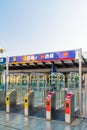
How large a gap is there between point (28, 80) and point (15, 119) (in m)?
2.75

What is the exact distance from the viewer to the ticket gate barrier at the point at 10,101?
8.64 meters

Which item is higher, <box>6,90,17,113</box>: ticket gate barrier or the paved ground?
<box>6,90,17,113</box>: ticket gate barrier

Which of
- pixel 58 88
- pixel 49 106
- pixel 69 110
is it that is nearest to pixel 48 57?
pixel 58 88

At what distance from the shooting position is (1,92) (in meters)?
9.98

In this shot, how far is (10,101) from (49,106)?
2328 millimetres

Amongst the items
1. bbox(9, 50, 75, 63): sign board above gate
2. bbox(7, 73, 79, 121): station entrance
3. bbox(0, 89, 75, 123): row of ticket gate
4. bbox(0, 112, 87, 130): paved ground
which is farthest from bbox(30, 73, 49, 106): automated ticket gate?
bbox(0, 112, 87, 130): paved ground

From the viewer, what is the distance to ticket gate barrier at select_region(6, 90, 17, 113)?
28.3 feet

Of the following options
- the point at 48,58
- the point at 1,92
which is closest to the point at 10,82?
the point at 1,92

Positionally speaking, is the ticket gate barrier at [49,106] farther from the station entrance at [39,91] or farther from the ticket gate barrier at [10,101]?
the ticket gate barrier at [10,101]

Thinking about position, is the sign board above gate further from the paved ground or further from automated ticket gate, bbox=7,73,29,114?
the paved ground

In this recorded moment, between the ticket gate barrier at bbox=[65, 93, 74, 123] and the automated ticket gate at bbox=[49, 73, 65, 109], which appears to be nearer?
the ticket gate barrier at bbox=[65, 93, 74, 123]

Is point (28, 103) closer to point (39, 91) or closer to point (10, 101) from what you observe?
point (10, 101)

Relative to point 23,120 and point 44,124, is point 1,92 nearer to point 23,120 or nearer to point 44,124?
point 23,120

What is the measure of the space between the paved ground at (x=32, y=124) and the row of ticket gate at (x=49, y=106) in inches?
13.1
